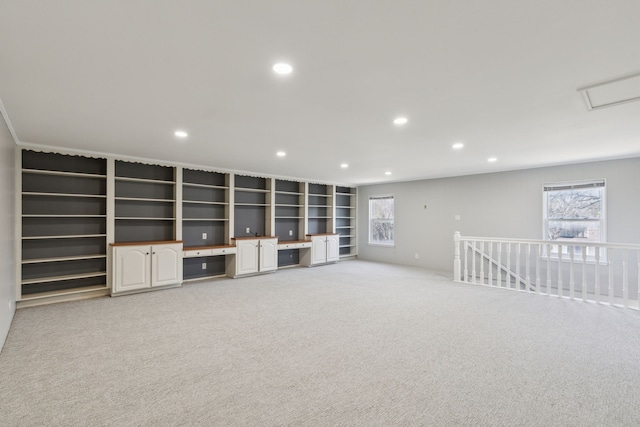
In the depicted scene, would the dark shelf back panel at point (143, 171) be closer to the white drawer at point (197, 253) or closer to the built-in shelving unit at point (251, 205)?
the built-in shelving unit at point (251, 205)

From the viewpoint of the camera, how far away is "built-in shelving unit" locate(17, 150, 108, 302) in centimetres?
449

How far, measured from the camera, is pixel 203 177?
641 cm

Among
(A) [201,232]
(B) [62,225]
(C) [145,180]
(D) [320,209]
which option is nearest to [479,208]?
(D) [320,209]

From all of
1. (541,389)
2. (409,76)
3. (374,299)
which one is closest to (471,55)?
(409,76)

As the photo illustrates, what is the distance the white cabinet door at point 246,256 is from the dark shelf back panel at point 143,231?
1.29 metres

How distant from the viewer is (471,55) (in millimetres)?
1928

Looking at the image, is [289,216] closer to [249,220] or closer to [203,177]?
[249,220]

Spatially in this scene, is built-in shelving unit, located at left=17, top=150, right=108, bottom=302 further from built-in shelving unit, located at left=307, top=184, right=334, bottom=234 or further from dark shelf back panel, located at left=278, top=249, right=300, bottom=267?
built-in shelving unit, located at left=307, top=184, right=334, bottom=234

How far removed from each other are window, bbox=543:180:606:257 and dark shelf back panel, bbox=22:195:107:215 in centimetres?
803

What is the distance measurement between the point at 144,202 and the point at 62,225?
3.99 ft

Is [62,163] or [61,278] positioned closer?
[61,278]

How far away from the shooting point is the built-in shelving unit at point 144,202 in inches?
212

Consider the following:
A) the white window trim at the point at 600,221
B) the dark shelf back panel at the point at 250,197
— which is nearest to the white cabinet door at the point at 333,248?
the dark shelf back panel at the point at 250,197

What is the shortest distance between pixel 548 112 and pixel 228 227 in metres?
5.60
